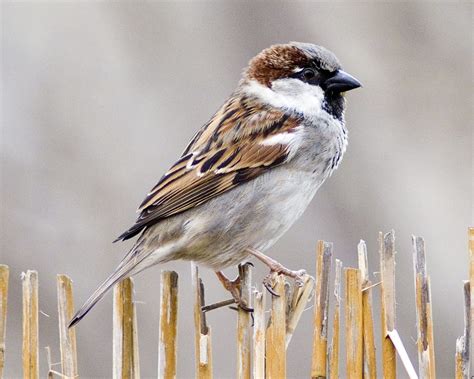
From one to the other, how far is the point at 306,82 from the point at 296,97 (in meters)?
0.07

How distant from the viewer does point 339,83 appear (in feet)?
12.5

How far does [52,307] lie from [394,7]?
2.78 metres

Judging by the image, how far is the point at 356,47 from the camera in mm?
5879

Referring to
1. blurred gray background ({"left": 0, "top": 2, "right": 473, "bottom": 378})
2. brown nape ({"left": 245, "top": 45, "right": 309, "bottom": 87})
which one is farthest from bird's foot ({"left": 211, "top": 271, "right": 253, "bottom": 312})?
blurred gray background ({"left": 0, "top": 2, "right": 473, "bottom": 378})

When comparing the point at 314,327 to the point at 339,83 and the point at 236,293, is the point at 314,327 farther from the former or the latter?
the point at 339,83

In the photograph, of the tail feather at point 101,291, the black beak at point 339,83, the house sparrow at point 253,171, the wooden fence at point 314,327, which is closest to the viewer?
the wooden fence at point 314,327

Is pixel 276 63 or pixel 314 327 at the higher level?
pixel 276 63

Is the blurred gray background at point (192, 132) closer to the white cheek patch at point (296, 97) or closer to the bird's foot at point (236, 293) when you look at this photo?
the white cheek patch at point (296, 97)

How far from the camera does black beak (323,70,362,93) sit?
380 centimetres

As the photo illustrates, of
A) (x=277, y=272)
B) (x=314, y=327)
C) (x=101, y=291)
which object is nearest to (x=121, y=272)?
(x=101, y=291)

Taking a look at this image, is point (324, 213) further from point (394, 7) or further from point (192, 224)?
point (192, 224)

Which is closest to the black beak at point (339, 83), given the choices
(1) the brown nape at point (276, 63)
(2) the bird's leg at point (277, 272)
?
(1) the brown nape at point (276, 63)

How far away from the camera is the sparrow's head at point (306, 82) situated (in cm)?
383

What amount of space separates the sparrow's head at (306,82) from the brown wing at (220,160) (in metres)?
0.10
